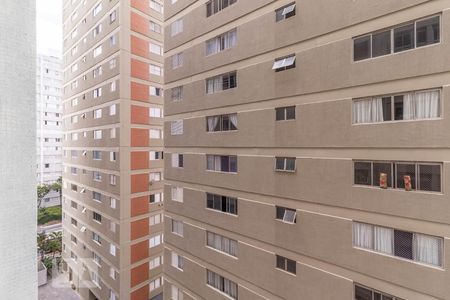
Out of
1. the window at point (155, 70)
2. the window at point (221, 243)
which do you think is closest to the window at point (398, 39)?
the window at point (221, 243)

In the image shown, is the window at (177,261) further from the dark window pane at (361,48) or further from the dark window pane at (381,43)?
the dark window pane at (381,43)

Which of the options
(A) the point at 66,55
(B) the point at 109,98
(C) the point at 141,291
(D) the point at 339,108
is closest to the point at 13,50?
(D) the point at 339,108

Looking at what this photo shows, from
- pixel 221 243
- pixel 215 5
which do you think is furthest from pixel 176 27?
pixel 221 243

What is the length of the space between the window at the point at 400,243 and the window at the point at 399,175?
133cm

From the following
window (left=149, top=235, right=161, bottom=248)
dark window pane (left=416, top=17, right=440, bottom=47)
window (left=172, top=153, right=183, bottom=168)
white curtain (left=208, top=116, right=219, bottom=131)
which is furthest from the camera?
window (left=149, top=235, right=161, bottom=248)

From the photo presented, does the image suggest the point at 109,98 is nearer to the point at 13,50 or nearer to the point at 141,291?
the point at 141,291

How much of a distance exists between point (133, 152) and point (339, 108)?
55.3ft

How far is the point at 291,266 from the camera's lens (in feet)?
32.9

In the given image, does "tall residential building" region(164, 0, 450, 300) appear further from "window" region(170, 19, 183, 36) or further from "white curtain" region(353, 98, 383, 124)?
"window" region(170, 19, 183, 36)

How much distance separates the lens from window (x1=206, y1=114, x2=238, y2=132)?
12.3 meters

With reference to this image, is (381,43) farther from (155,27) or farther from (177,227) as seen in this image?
(155,27)

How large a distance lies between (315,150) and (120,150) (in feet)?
52.3

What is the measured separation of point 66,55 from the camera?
29.7m

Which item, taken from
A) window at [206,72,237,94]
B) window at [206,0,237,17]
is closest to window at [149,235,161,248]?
window at [206,72,237,94]
